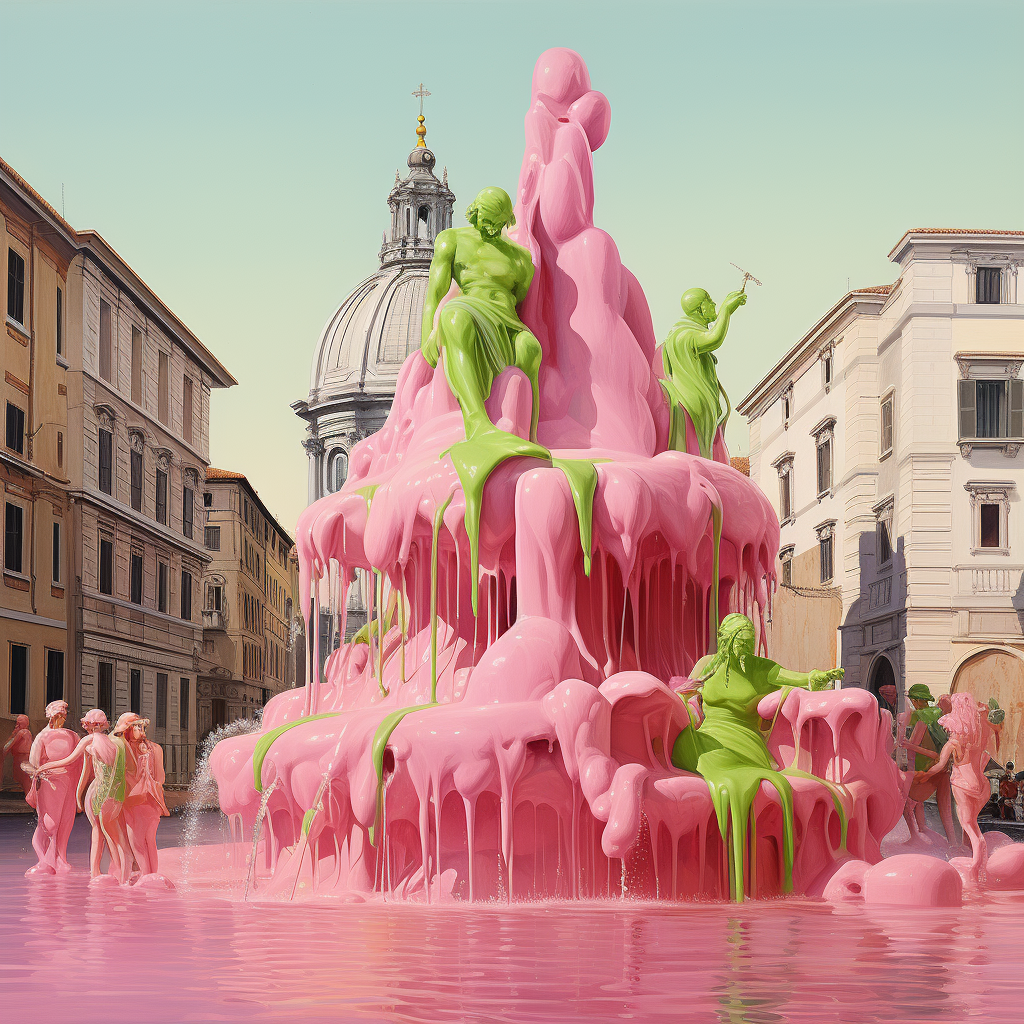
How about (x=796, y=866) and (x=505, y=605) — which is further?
(x=505, y=605)

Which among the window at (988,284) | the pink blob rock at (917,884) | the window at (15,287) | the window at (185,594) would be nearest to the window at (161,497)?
the window at (185,594)

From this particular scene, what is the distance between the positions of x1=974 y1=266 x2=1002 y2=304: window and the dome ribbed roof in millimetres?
35478

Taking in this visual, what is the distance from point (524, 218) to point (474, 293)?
5.98 ft

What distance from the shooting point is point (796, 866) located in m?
13.7

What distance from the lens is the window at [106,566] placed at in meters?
42.7

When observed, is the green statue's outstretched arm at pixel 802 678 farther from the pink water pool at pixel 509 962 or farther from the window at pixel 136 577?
the window at pixel 136 577

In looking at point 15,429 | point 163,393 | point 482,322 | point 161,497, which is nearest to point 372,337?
point 163,393

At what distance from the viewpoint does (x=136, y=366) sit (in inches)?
1836

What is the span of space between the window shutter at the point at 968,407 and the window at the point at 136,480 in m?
23.7

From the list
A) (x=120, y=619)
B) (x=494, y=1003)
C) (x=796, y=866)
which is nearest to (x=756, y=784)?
(x=796, y=866)

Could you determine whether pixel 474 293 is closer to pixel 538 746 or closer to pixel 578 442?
pixel 578 442

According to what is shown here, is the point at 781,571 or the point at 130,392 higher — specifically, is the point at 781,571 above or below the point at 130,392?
below

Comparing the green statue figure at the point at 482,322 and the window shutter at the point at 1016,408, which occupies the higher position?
the window shutter at the point at 1016,408

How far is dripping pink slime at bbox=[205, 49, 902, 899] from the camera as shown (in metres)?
13.1
